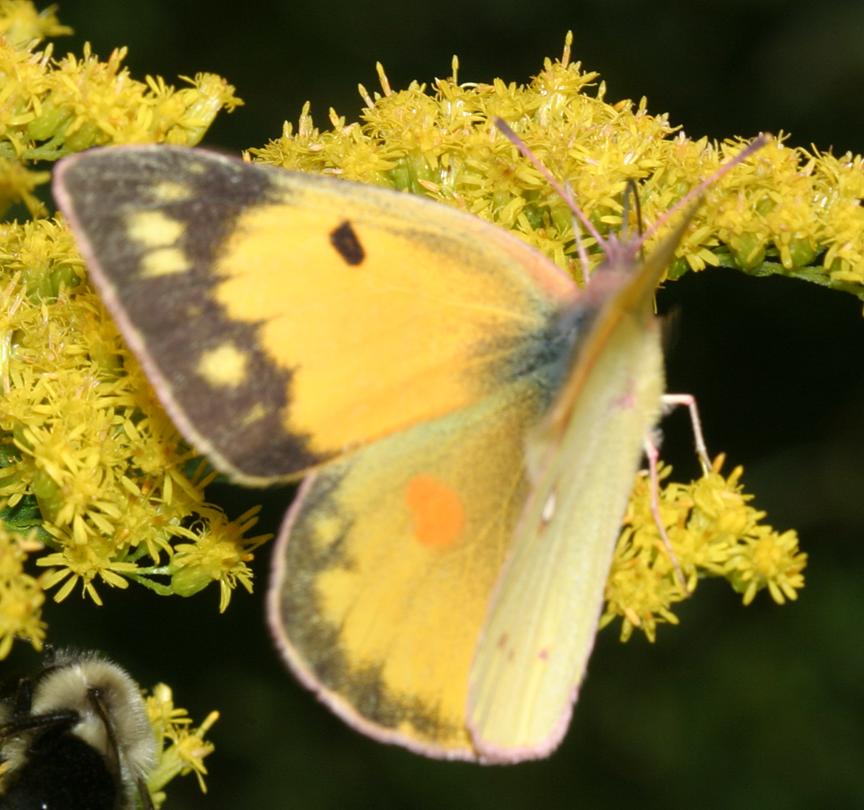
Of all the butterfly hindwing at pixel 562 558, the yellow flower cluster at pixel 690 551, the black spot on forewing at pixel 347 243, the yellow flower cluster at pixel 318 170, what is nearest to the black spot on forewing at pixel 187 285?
the black spot on forewing at pixel 347 243

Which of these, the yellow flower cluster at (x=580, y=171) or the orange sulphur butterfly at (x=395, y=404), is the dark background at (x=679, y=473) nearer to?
the yellow flower cluster at (x=580, y=171)

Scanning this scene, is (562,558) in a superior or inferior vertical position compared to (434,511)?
inferior

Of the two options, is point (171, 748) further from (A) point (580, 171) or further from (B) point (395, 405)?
(A) point (580, 171)

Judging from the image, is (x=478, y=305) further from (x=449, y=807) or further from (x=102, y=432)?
(x=449, y=807)

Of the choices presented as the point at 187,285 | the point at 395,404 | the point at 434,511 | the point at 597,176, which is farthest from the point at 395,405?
the point at 597,176

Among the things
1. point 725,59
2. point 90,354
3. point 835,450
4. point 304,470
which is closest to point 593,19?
point 725,59

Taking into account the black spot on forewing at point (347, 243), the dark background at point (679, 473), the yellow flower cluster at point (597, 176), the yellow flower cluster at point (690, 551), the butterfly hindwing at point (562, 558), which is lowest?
the dark background at point (679, 473)
